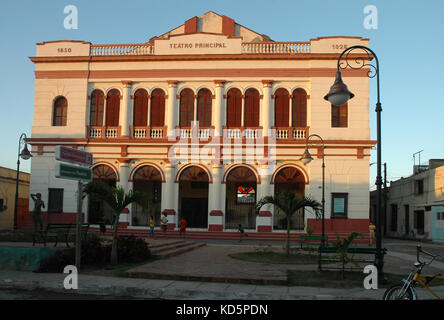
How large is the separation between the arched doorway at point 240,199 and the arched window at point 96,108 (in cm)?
1002

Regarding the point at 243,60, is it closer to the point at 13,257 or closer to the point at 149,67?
the point at 149,67

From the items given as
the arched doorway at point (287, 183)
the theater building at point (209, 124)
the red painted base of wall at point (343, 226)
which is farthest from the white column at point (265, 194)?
the red painted base of wall at point (343, 226)

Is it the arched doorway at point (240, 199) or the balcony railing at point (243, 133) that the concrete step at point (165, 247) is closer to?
the arched doorway at point (240, 199)

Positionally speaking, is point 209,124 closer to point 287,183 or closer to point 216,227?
point 287,183

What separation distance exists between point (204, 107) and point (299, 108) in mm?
6421

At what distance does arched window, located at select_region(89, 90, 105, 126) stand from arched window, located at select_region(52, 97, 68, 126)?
1.89 metres

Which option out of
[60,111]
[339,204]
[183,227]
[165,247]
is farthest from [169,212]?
[339,204]

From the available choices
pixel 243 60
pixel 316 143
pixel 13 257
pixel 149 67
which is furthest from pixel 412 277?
pixel 149 67

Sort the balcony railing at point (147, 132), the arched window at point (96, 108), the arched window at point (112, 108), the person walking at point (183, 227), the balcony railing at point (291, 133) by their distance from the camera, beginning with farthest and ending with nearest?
the arched window at point (96, 108) → the arched window at point (112, 108) → the balcony railing at point (147, 132) → the balcony railing at point (291, 133) → the person walking at point (183, 227)

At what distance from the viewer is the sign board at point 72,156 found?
33.7 ft

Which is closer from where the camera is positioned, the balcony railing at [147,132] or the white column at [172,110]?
the white column at [172,110]

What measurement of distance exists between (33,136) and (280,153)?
674 inches
